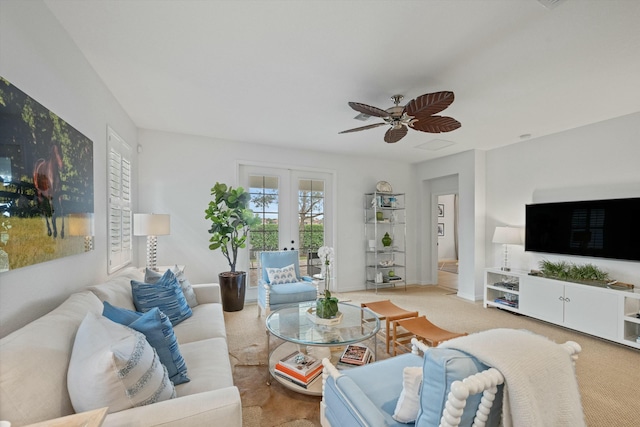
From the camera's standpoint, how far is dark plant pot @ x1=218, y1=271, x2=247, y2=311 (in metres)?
3.99

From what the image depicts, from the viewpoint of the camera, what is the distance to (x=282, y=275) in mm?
3922

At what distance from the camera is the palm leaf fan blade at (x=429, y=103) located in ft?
6.73

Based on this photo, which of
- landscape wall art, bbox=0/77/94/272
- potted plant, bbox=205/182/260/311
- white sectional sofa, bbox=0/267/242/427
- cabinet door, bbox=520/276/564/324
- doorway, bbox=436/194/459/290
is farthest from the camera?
doorway, bbox=436/194/459/290

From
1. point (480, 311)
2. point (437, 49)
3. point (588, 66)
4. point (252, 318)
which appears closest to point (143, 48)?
point (437, 49)

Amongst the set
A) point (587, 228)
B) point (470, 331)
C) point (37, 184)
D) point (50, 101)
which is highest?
point (50, 101)

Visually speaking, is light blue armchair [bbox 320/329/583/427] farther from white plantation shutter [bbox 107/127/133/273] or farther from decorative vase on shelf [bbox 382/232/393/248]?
decorative vase on shelf [bbox 382/232/393/248]

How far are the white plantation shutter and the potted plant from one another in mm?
955

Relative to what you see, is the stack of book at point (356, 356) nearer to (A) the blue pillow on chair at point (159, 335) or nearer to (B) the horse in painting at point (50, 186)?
(A) the blue pillow on chair at point (159, 335)

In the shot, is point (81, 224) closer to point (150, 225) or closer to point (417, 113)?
point (150, 225)

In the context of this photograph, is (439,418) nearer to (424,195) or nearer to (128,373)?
(128,373)

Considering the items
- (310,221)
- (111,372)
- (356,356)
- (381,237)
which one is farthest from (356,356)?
(381,237)

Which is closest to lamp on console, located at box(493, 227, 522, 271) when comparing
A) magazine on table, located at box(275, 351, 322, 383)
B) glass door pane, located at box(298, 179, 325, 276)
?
glass door pane, located at box(298, 179, 325, 276)

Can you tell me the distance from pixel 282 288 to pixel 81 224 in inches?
86.7

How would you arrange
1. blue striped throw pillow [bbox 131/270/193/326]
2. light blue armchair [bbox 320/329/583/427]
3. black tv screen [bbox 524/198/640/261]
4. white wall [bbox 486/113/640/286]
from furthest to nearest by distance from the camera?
white wall [bbox 486/113/640/286] < black tv screen [bbox 524/198/640/261] < blue striped throw pillow [bbox 131/270/193/326] < light blue armchair [bbox 320/329/583/427]
